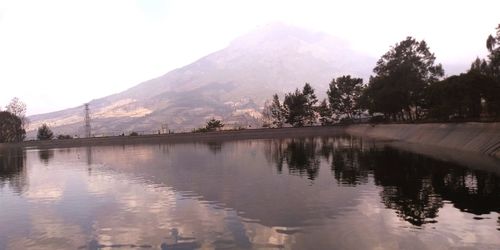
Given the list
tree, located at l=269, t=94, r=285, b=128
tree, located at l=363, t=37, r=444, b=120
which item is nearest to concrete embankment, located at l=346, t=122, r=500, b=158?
tree, located at l=363, t=37, r=444, b=120

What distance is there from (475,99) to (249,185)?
49.8m

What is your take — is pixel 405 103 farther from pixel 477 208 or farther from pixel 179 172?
pixel 477 208

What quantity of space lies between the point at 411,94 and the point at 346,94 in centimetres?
5285

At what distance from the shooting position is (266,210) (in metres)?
22.2

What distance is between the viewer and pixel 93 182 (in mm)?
37594

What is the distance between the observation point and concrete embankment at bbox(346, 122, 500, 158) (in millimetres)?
43375

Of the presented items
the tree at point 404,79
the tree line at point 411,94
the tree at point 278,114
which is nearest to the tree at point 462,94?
the tree line at point 411,94

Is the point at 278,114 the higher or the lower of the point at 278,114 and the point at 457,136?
the higher

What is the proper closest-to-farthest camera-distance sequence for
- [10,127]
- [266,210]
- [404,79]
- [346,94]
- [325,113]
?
[266,210], [404,79], [346,94], [325,113], [10,127]

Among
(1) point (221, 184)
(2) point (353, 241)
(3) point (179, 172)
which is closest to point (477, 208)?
(2) point (353, 241)

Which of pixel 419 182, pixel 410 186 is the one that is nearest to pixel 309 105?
pixel 419 182

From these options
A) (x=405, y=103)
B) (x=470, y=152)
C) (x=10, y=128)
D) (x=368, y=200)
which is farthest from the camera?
(x=10, y=128)

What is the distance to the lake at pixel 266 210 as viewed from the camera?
17.0 metres

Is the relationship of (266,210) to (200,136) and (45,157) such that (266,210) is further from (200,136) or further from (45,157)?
(200,136)
